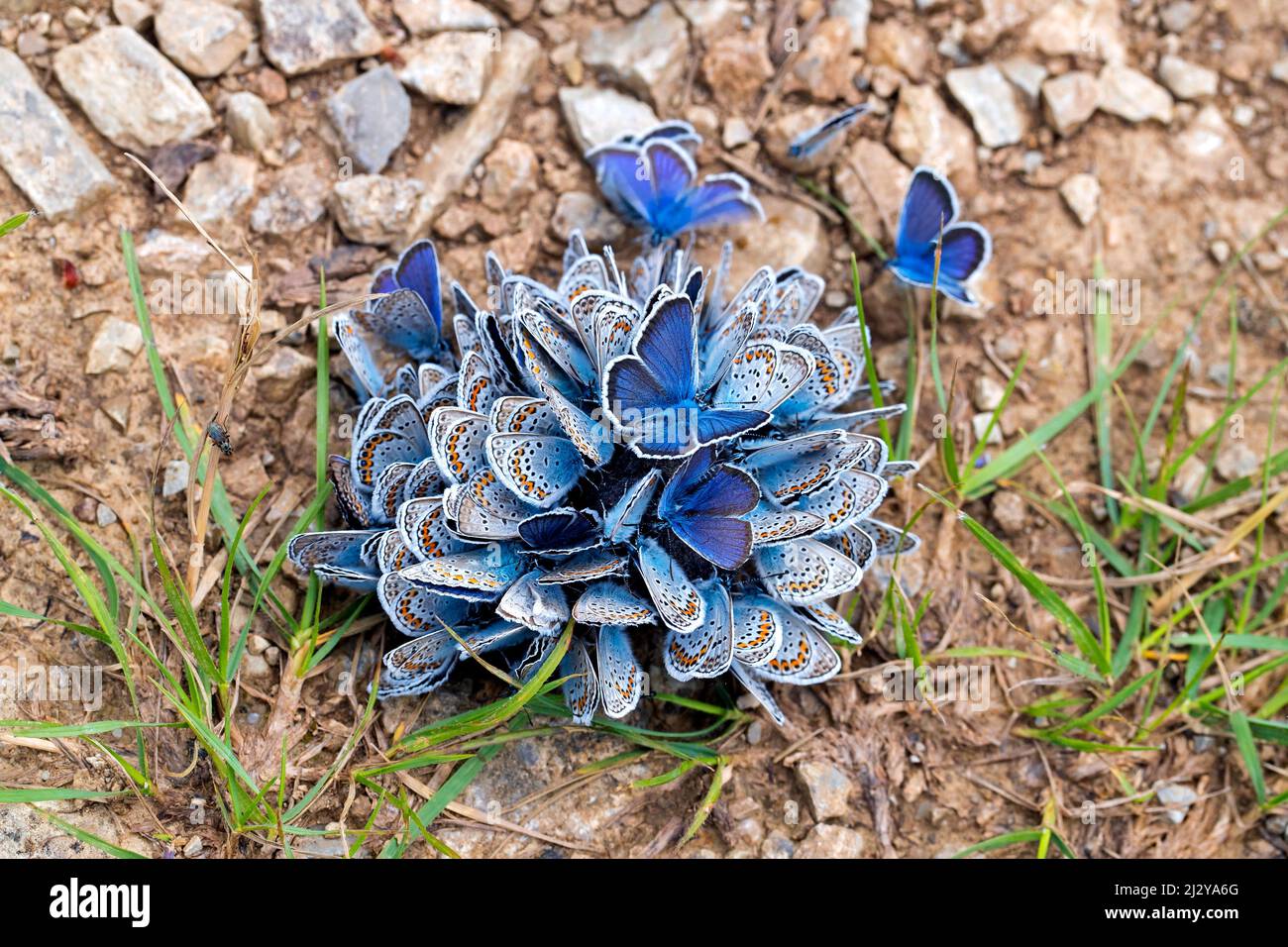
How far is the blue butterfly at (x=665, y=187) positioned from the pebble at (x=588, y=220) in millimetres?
115

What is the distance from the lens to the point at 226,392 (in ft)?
9.76

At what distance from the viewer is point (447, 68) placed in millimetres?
3895

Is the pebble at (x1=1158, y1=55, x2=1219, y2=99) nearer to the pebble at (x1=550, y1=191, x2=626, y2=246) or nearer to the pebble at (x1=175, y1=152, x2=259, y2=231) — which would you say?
the pebble at (x1=550, y1=191, x2=626, y2=246)

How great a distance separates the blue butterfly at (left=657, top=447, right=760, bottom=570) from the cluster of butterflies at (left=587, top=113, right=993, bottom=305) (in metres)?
1.15

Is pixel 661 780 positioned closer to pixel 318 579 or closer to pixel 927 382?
pixel 318 579

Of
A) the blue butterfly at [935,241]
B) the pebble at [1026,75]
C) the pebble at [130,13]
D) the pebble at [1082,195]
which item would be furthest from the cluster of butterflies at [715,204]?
the pebble at [130,13]

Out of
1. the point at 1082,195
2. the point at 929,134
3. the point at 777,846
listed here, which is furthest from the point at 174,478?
the point at 1082,195

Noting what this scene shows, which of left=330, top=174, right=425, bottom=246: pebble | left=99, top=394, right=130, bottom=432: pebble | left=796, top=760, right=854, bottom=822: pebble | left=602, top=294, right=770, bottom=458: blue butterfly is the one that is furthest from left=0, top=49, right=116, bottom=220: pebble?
left=796, top=760, right=854, bottom=822: pebble

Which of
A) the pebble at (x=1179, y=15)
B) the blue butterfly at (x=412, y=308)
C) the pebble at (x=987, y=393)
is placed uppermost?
the pebble at (x=1179, y=15)

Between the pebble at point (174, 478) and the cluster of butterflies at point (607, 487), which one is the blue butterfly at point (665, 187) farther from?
the pebble at point (174, 478)

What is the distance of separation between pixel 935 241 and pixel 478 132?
1657mm

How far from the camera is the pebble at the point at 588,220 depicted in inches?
153

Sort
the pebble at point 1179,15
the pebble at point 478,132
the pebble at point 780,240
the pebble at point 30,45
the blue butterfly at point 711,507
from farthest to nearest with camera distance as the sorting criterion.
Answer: the pebble at point 1179,15 < the pebble at point 780,240 < the pebble at point 478,132 < the pebble at point 30,45 < the blue butterfly at point 711,507

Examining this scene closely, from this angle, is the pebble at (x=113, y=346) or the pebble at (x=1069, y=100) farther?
the pebble at (x=1069, y=100)
